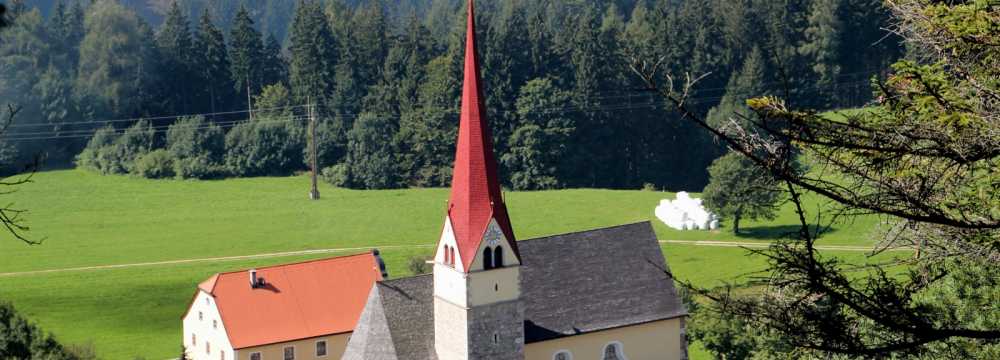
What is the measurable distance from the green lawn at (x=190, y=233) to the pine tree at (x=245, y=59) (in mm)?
16605

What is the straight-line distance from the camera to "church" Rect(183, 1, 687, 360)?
35.1 metres

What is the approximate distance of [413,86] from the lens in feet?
313

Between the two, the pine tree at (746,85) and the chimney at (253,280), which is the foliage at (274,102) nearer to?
the pine tree at (746,85)

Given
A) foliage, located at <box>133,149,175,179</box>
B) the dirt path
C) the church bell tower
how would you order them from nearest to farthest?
the church bell tower → the dirt path → foliage, located at <box>133,149,175,179</box>

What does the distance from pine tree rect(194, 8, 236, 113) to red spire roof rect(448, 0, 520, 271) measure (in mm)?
69483

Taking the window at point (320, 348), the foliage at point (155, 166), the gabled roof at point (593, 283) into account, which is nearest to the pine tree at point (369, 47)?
the foliage at point (155, 166)

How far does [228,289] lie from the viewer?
4631cm

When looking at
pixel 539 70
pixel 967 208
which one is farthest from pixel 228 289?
pixel 539 70

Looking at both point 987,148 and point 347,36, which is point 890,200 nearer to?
point 987,148

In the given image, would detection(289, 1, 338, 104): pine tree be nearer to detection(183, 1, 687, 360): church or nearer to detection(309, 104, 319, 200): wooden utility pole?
detection(309, 104, 319, 200): wooden utility pole

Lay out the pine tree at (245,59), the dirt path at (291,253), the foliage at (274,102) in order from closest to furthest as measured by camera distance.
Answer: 1. the dirt path at (291,253)
2. the foliage at (274,102)
3. the pine tree at (245,59)

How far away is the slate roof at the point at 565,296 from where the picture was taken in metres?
37.0

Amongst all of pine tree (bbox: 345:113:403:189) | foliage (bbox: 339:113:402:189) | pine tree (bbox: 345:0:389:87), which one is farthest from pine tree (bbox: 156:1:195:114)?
foliage (bbox: 339:113:402:189)

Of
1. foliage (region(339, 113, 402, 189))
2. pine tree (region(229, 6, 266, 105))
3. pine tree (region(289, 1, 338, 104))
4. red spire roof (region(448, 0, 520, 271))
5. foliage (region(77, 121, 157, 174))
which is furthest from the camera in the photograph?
pine tree (region(229, 6, 266, 105))
